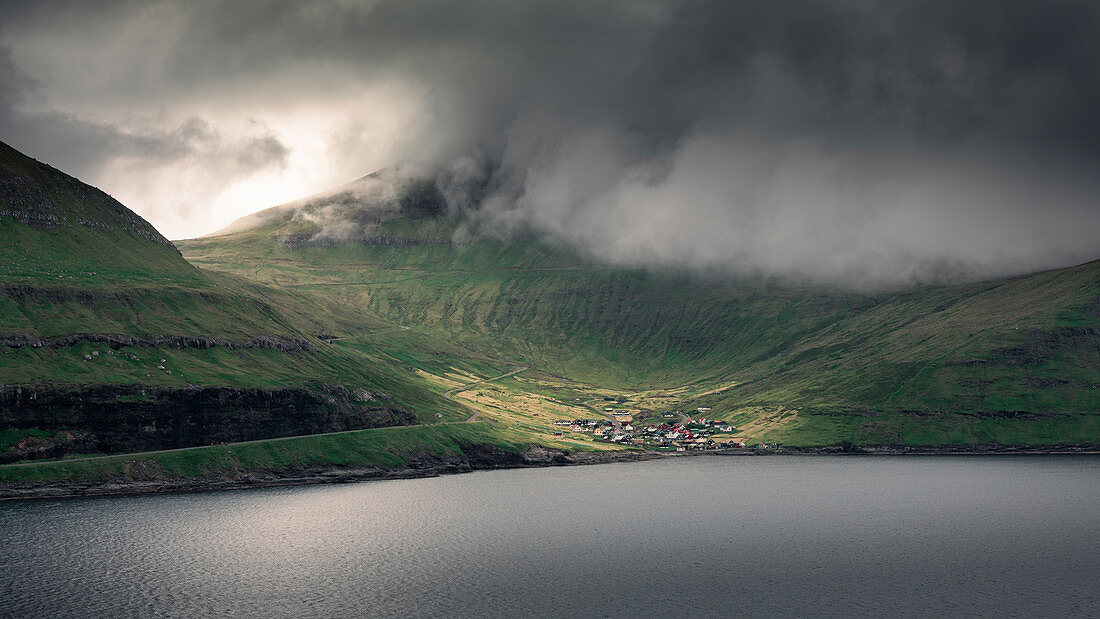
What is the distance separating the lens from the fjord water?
104 metres

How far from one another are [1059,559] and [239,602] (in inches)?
5512

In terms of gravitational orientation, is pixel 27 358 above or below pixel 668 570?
above

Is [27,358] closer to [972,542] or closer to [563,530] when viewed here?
[563,530]

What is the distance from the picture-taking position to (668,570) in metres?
124

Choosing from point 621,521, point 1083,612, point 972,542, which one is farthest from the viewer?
point 621,521

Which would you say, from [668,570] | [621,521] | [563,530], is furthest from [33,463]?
[668,570]

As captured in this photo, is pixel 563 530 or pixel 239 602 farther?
pixel 563 530

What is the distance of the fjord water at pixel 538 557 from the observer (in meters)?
104

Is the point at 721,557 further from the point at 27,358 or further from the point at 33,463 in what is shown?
the point at 27,358

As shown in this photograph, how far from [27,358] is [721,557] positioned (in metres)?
192

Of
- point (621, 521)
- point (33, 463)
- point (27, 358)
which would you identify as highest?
point (27, 358)

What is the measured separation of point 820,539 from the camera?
14775 centimetres

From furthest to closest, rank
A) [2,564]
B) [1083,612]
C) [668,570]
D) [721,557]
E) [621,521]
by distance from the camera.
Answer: [621,521] < [721,557] < [668,570] < [2,564] < [1083,612]

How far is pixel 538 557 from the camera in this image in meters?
132
